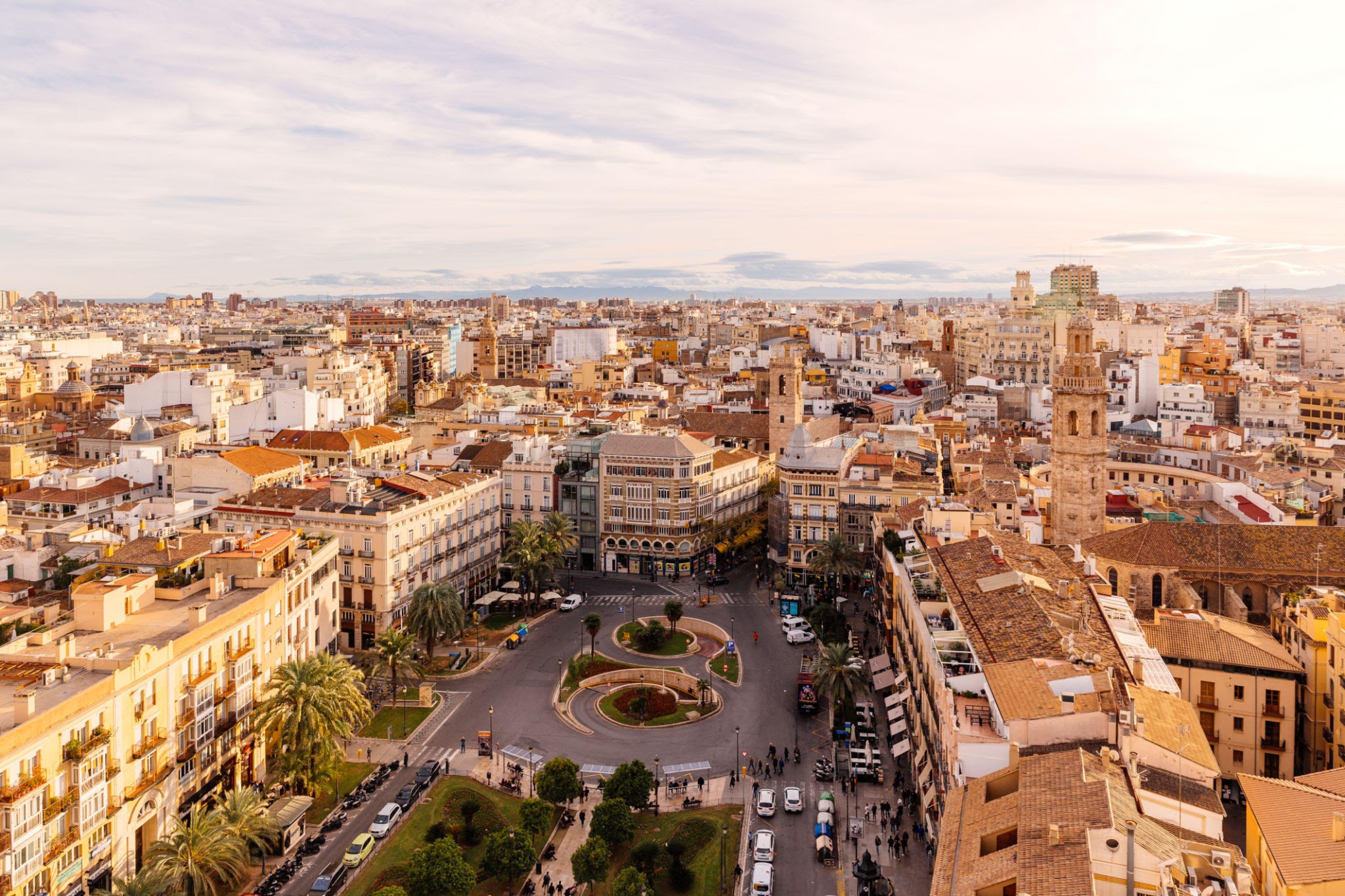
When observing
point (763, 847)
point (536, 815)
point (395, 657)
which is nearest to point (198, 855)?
point (536, 815)

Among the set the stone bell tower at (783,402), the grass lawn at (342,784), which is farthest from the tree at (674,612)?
the stone bell tower at (783,402)

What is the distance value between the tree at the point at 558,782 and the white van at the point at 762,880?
8615 mm

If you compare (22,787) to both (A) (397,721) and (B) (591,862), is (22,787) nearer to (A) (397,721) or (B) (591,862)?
(B) (591,862)

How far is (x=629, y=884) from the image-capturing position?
A: 37188 mm

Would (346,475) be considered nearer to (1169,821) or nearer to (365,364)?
(1169,821)

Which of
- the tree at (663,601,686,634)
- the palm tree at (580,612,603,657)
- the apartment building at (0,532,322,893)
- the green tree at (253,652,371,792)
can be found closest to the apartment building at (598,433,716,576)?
the tree at (663,601,686,634)

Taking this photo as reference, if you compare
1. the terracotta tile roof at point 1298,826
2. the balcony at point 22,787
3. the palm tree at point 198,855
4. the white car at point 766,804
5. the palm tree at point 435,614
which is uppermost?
the balcony at point 22,787

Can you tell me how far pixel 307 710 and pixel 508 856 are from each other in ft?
37.8

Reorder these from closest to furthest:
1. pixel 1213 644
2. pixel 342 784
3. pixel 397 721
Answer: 1. pixel 342 784
2. pixel 1213 644
3. pixel 397 721

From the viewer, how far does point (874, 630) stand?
71750 millimetres

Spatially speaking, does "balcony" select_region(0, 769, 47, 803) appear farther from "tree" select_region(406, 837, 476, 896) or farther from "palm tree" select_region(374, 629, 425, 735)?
"palm tree" select_region(374, 629, 425, 735)

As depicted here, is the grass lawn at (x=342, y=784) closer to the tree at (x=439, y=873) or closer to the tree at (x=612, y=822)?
the tree at (x=439, y=873)

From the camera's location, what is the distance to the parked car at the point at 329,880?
39.6m

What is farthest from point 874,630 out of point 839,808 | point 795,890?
point 795,890
